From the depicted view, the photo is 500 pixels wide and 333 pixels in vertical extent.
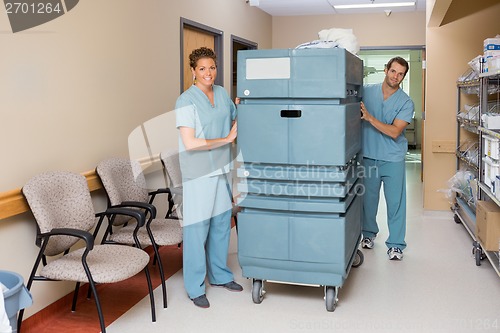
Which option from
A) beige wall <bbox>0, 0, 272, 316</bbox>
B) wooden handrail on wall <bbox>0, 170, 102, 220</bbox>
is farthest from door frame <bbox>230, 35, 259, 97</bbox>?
wooden handrail on wall <bbox>0, 170, 102, 220</bbox>

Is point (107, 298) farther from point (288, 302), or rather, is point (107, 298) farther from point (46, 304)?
point (288, 302)

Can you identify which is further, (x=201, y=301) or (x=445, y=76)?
(x=445, y=76)

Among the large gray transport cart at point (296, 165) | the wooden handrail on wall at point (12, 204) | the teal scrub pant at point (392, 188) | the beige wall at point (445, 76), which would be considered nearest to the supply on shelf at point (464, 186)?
the beige wall at point (445, 76)

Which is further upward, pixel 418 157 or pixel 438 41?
pixel 438 41

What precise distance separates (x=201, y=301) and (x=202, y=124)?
107 cm

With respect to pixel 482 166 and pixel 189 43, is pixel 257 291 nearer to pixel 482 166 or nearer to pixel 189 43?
pixel 482 166

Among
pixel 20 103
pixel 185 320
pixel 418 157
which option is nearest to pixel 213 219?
pixel 185 320

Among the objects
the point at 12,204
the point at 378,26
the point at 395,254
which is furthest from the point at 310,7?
the point at 12,204

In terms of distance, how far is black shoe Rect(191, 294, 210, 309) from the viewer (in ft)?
11.0

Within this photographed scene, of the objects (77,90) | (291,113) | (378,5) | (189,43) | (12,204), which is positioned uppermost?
(378,5)

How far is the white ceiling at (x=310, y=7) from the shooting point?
748 cm

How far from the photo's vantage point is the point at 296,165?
316 cm

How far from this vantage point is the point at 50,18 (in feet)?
10.5

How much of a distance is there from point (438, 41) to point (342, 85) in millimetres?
3249
